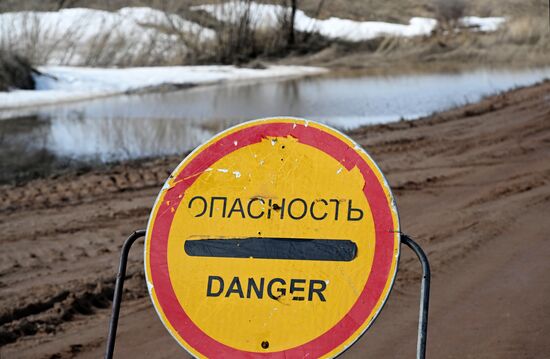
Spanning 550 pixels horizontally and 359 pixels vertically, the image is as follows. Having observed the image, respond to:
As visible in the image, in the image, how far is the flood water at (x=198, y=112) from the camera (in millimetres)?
→ 14195

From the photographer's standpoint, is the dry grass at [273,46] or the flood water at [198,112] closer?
the flood water at [198,112]

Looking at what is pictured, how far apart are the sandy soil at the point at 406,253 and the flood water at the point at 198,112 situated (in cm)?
222

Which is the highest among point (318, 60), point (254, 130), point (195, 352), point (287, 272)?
point (254, 130)

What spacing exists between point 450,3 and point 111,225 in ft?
141

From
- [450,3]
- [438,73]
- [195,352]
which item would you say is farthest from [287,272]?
[450,3]

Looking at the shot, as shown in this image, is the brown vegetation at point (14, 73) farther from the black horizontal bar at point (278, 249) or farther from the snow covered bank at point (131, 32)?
the black horizontal bar at point (278, 249)

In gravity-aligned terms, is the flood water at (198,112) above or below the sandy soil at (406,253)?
below

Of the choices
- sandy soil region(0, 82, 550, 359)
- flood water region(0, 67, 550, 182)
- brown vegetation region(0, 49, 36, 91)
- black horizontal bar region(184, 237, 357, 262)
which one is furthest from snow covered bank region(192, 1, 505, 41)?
black horizontal bar region(184, 237, 357, 262)

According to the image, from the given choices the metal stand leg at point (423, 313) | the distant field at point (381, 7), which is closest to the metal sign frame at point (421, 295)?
the metal stand leg at point (423, 313)

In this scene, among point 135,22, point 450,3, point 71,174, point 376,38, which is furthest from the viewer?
point 450,3

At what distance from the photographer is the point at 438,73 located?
96.5 ft

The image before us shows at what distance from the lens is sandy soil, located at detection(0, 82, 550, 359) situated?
562cm

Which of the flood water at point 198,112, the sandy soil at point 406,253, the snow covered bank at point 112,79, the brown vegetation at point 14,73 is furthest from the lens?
the brown vegetation at point 14,73

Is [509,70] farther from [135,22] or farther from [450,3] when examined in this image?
[450,3]
